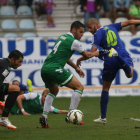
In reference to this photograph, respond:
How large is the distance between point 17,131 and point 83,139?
155cm

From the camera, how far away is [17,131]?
7.67m

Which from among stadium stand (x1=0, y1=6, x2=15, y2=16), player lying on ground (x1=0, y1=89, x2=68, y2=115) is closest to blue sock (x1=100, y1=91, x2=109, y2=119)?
player lying on ground (x1=0, y1=89, x2=68, y2=115)

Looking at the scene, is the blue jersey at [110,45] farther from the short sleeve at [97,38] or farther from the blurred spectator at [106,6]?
the blurred spectator at [106,6]

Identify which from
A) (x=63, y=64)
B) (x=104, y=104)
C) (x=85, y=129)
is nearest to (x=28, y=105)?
(x=104, y=104)

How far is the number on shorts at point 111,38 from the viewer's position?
8.65 meters

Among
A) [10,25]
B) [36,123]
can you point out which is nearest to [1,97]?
[36,123]

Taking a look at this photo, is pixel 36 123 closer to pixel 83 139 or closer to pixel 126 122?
pixel 126 122

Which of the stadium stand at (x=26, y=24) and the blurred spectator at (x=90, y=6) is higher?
the blurred spectator at (x=90, y=6)

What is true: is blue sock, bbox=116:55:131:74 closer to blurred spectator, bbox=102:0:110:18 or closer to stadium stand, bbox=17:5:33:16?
blurred spectator, bbox=102:0:110:18

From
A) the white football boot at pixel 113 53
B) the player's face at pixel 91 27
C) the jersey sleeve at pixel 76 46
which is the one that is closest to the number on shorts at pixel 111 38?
the player's face at pixel 91 27

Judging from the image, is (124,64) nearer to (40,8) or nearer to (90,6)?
(90,6)

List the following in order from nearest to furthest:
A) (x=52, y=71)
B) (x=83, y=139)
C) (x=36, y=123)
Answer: (x=83, y=139) < (x=52, y=71) < (x=36, y=123)

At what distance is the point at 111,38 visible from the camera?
8656 millimetres

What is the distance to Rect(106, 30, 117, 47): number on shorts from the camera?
8.65 metres
